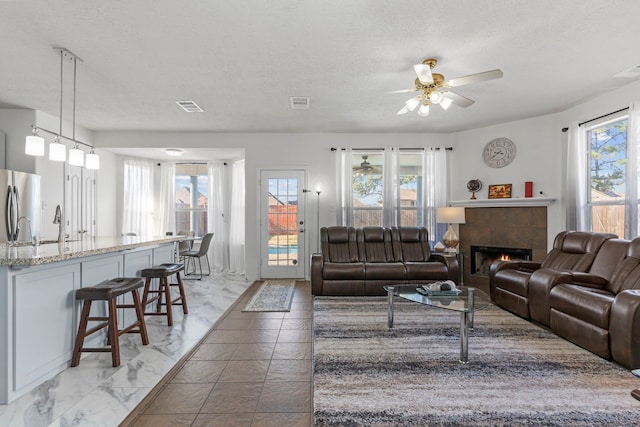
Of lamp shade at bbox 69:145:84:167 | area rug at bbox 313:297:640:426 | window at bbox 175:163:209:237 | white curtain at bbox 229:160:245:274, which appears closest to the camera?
area rug at bbox 313:297:640:426

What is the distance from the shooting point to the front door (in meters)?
5.95

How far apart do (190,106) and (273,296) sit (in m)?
2.93

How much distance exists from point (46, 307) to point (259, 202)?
3839 millimetres

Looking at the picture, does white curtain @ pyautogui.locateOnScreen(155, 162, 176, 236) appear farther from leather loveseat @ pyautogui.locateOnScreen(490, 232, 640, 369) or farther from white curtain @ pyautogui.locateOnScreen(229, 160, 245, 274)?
leather loveseat @ pyautogui.locateOnScreen(490, 232, 640, 369)

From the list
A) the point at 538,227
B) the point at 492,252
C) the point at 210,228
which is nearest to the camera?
the point at 538,227

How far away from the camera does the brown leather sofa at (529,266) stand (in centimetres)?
356

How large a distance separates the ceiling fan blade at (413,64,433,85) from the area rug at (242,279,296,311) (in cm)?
298

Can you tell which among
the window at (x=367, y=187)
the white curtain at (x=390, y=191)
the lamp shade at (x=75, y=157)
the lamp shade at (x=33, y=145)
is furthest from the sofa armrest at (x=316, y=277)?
the lamp shade at (x=33, y=145)

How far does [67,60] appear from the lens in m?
3.16

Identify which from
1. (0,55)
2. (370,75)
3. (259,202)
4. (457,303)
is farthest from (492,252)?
(0,55)

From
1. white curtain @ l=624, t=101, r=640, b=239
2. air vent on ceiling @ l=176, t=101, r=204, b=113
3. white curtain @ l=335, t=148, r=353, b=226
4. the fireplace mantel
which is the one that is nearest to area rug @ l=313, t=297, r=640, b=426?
white curtain @ l=624, t=101, r=640, b=239

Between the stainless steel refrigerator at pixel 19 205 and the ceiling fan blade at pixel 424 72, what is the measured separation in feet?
15.4

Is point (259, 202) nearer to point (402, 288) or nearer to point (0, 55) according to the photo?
point (402, 288)

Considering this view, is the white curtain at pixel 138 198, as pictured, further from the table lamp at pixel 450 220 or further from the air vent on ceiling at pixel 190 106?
the table lamp at pixel 450 220
